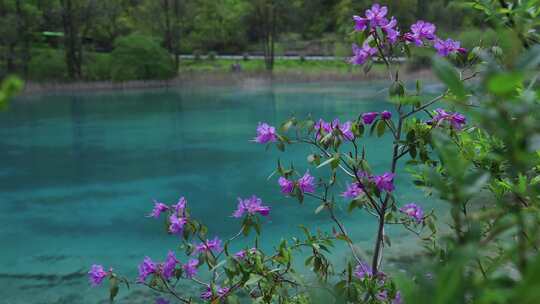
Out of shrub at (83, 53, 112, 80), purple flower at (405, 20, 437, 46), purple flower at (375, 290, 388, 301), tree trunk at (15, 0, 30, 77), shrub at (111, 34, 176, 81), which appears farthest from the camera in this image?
shrub at (83, 53, 112, 80)

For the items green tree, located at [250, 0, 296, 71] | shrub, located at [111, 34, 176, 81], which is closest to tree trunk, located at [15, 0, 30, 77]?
shrub, located at [111, 34, 176, 81]

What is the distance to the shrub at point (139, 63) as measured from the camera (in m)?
20.4

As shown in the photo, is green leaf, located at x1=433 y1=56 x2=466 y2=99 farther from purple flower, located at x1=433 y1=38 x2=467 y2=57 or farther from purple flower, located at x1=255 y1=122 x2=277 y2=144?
purple flower, located at x1=433 y1=38 x2=467 y2=57

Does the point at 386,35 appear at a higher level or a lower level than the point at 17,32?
lower

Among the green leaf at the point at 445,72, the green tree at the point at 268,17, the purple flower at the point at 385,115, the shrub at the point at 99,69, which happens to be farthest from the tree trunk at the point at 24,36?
the green leaf at the point at 445,72

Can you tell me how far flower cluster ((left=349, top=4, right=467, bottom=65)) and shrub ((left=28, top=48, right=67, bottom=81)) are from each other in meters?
20.8

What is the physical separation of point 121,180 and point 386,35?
19.8 ft

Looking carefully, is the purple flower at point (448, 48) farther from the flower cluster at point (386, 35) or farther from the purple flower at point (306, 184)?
the purple flower at point (306, 184)

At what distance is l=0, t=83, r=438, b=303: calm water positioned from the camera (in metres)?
4.76

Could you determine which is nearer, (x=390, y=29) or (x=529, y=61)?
(x=529, y=61)

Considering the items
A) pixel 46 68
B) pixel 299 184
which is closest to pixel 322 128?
pixel 299 184

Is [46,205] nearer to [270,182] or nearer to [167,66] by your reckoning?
[270,182]

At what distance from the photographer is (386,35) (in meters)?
1.71

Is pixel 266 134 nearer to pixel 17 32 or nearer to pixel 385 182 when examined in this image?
pixel 385 182
